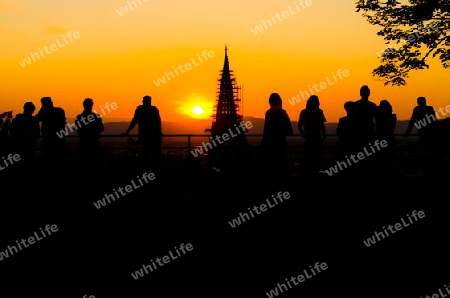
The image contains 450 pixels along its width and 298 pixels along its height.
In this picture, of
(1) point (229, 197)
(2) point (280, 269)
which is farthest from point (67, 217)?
(2) point (280, 269)

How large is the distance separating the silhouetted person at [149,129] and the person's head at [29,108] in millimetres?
1892

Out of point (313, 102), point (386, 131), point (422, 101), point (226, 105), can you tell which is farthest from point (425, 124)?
point (226, 105)

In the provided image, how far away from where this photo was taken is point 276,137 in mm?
12023

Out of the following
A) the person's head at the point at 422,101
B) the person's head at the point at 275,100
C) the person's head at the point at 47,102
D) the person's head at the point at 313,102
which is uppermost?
the person's head at the point at 47,102

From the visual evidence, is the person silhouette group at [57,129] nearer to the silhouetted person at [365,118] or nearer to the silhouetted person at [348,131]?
the silhouetted person at [348,131]

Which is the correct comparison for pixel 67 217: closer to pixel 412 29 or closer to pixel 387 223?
pixel 387 223

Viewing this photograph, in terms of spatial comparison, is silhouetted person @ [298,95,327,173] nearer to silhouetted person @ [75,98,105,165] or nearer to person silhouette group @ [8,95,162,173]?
person silhouette group @ [8,95,162,173]

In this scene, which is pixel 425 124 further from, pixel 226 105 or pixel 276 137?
pixel 226 105

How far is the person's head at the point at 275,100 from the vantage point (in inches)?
449

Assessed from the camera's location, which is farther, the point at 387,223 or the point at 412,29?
the point at 412,29

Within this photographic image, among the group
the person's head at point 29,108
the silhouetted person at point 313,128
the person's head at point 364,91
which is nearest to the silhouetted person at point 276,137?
the silhouetted person at point 313,128

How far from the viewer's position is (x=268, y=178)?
39.6 feet

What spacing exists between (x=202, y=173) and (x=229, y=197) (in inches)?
142

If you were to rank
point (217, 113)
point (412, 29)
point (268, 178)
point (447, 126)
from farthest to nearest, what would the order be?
point (217, 113) → point (412, 29) → point (447, 126) → point (268, 178)
